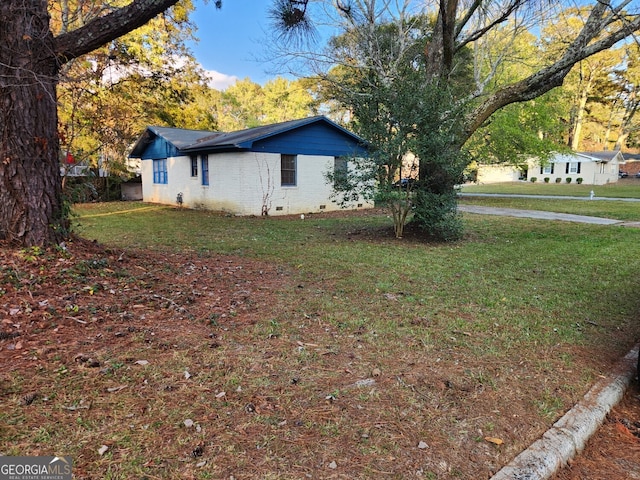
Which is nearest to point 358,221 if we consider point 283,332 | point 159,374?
point 283,332

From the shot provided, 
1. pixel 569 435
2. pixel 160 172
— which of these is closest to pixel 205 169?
pixel 160 172

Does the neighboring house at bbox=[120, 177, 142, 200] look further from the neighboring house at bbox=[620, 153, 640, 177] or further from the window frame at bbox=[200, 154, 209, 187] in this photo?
the neighboring house at bbox=[620, 153, 640, 177]

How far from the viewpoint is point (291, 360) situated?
3.16 metres

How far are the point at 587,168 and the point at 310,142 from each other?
36.6 metres

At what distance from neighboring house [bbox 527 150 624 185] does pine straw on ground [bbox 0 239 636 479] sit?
40.5m

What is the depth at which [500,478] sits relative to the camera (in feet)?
6.54

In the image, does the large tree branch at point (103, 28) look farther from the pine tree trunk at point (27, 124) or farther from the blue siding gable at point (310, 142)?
the blue siding gable at point (310, 142)

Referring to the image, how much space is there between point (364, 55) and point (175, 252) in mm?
10351

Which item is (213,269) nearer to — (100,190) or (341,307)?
(341,307)

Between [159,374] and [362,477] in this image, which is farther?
[159,374]

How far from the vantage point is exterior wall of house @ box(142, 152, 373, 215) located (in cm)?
1408

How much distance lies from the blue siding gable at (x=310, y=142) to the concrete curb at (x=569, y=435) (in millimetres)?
11807

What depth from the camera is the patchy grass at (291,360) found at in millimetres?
2113

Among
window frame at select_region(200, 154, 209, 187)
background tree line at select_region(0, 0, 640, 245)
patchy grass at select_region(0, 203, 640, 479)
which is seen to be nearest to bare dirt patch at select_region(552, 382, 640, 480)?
patchy grass at select_region(0, 203, 640, 479)
